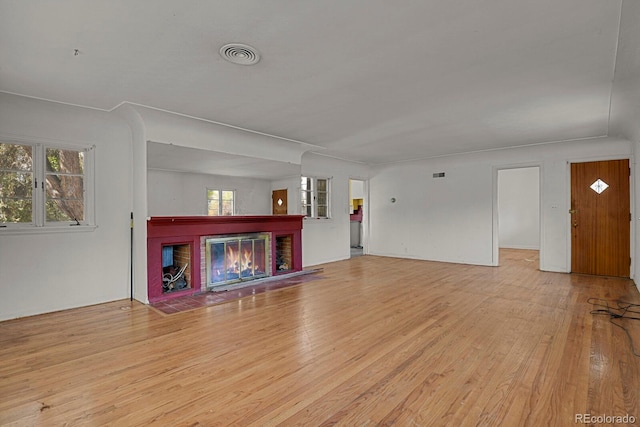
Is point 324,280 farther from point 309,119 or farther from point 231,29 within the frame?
point 231,29

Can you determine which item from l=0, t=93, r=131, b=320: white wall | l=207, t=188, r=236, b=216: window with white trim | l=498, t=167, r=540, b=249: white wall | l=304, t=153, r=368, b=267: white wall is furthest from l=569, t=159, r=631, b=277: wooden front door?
l=0, t=93, r=131, b=320: white wall

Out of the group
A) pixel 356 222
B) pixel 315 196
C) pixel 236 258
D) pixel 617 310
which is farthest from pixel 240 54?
pixel 356 222

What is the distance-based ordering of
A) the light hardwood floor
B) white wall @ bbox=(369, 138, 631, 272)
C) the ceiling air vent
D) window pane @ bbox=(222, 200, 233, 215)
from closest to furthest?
the light hardwood floor < the ceiling air vent < window pane @ bbox=(222, 200, 233, 215) < white wall @ bbox=(369, 138, 631, 272)

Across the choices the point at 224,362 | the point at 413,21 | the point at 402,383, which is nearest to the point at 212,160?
the point at 224,362

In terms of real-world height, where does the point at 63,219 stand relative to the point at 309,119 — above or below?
below

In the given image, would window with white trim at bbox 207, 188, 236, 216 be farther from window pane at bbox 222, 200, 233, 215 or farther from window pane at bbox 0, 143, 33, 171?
window pane at bbox 0, 143, 33, 171

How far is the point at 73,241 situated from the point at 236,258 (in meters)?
2.12

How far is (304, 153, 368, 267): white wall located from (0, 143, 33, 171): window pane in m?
4.37

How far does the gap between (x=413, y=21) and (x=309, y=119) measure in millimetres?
2427

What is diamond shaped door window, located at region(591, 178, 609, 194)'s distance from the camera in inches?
227

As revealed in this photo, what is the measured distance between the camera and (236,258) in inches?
206

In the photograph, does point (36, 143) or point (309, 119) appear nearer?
point (36, 143)

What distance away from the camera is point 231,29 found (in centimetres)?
228

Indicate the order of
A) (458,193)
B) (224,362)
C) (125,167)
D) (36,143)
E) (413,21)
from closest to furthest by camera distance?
(413,21) → (224,362) → (36,143) → (125,167) → (458,193)
